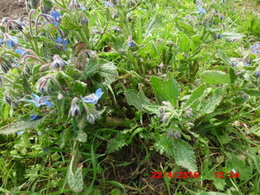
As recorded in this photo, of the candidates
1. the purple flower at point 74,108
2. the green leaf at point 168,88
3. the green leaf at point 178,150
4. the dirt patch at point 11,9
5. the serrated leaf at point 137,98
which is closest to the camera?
the purple flower at point 74,108

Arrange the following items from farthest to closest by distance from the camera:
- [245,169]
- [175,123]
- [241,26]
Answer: [241,26], [245,169], [175,123]

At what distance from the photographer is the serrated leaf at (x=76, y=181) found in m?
1.23

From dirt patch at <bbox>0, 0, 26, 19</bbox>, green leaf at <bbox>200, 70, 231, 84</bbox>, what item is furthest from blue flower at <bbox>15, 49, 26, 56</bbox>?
dirt patch at <bbox>0, 0, 26, 19</bbox>

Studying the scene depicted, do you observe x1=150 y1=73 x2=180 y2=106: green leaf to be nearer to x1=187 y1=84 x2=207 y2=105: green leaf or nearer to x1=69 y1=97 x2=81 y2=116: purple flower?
x1=187 y1=84 x2=207 y2=105: green leaf

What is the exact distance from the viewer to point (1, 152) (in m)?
1.72

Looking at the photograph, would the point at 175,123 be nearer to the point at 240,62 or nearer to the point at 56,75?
the point at 240,62

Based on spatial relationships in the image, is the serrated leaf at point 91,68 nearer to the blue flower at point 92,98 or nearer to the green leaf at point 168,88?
the blue flower at point 92,98

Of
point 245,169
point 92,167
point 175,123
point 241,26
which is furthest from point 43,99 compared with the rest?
point 241,26

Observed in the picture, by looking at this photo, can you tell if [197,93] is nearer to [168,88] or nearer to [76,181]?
[168,88]

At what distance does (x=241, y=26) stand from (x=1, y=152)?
2.54m

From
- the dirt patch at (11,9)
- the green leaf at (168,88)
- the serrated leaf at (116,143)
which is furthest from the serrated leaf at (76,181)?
the dirt patch at (11,9)

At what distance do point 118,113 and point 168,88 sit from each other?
420mm

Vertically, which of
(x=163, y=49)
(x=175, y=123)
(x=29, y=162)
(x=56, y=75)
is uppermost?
(x=56, y=75)

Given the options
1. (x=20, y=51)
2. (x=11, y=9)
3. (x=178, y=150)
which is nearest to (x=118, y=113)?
(x=178, y=150)
